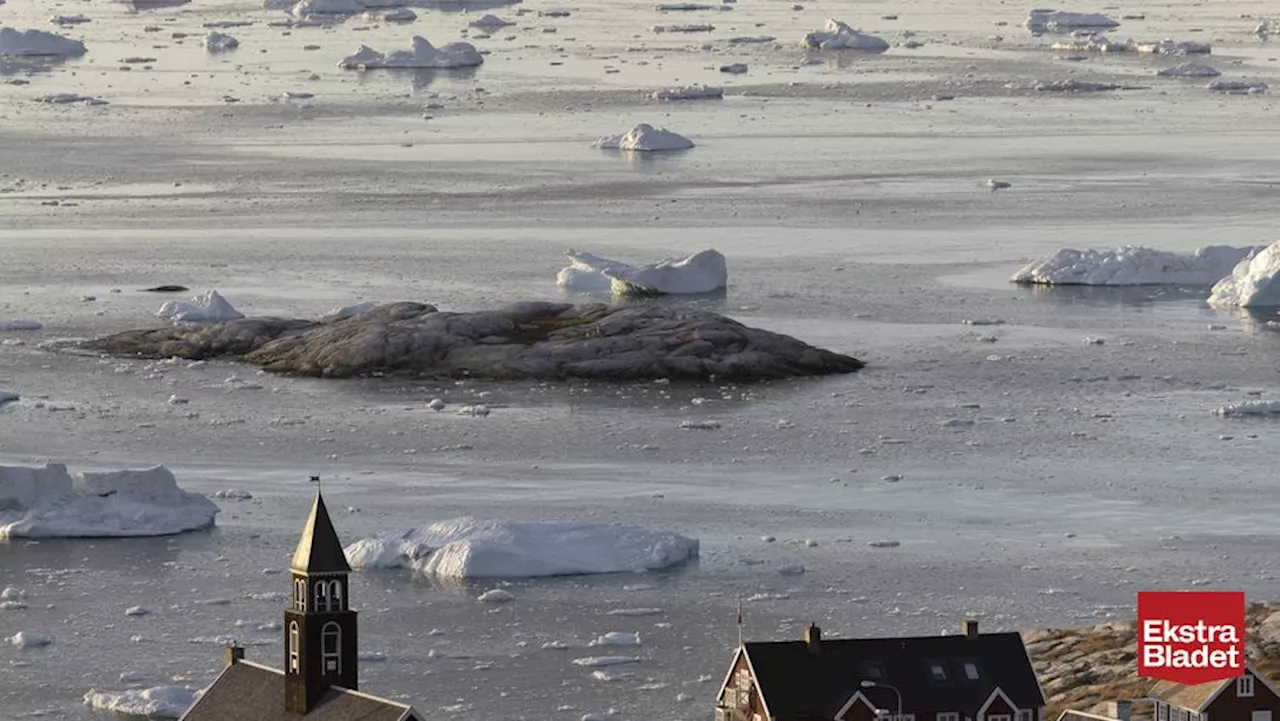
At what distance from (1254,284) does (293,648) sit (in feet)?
120

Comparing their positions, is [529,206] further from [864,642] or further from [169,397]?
[864,642]

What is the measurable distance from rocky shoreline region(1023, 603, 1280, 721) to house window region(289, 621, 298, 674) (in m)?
7.73

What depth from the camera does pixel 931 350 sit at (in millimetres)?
56500

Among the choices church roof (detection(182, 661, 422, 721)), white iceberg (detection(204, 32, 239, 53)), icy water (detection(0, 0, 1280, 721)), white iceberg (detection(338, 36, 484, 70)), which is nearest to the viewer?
church roof (detection(182, 661, 422, 721))

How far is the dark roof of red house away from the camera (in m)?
28.0

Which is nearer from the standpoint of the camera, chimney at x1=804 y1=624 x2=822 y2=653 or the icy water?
chimney at x1=804 y1=624 x2=822 y2=653

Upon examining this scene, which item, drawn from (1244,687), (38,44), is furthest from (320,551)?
(38,44)

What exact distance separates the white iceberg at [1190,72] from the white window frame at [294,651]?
284ft

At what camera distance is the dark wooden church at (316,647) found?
27719 mm

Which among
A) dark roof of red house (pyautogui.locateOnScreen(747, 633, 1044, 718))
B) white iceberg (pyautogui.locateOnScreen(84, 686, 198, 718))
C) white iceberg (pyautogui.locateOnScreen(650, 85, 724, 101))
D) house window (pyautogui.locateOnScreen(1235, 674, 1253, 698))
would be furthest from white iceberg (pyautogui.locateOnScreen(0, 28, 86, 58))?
house window (pyautogui.locateOnScreen(1235, 674, 1253, 698))

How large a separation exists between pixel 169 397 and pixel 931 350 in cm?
1464

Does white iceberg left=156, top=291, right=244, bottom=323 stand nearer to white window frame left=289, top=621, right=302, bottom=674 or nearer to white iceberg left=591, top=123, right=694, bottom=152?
white iceberg left=591, top=123, right=694, bottom=152

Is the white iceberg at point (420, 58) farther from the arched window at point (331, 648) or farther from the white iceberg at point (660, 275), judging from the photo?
the arched window at point (331, 648)

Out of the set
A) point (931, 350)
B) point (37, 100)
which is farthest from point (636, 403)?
point (37, 100)
